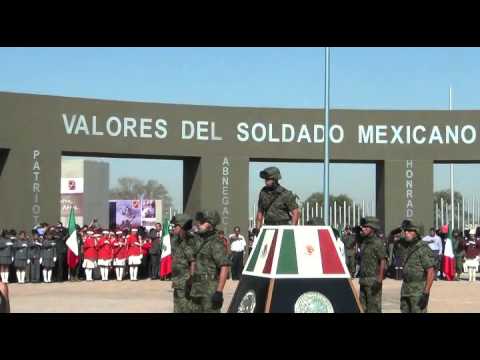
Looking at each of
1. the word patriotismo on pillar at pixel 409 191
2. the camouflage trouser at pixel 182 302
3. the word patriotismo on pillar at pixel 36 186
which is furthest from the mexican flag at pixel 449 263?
the camouflage trouser at pixel 182 302

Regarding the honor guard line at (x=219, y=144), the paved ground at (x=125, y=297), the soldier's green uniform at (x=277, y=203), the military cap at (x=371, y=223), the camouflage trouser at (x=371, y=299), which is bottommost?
the paved ground at (x=125, y=297)

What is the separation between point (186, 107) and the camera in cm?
2581

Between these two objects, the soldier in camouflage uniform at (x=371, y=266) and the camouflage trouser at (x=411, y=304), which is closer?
the camouflage trouser at (x=411, y=304)

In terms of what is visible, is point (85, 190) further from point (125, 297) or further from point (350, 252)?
point (125, 297)

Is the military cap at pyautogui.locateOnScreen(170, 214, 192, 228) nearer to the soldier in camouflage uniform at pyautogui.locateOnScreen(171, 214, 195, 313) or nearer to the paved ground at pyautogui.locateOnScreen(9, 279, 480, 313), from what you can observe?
the soldier in camouflage uniform at pyautogui.locateOnScreen(171, 214, 195, 313)

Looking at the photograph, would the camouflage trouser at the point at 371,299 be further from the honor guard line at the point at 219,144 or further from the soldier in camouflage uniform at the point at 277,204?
the honor guard line at the point at 219,144

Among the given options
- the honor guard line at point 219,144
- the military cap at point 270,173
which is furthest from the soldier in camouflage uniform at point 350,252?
the military cap at point 270,173

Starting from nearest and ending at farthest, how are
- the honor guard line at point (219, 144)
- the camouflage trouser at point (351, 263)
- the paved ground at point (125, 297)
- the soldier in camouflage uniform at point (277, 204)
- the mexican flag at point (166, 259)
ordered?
the soldier in camouflage uniform at point (277, 204) → the paved ground at point (125, 297) → the mexican flag at point (166, 259) → the honor guard line at point (219, 144) → the camouflage trouser at point (351, 263)

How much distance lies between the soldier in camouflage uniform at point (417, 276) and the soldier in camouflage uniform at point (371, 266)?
74cm

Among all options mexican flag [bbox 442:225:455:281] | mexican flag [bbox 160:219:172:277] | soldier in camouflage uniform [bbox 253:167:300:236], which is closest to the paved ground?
mexican flag [bbox 160:219:172:277]

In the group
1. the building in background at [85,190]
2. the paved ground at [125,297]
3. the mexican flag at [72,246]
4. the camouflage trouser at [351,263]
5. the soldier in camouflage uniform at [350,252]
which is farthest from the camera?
the building in background at [85,190]

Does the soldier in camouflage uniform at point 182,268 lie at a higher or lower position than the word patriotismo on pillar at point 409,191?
lower

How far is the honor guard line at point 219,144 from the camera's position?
2348 centimetres

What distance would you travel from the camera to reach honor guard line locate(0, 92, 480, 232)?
23.5 m
